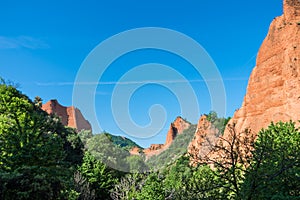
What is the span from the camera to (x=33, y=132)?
11.9 m

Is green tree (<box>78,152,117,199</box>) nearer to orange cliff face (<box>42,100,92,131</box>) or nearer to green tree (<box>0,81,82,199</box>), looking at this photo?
green tree (<box>0,81,82,199</box>)

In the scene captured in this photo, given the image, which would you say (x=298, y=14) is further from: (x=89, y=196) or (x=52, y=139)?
(x=52, y=139)

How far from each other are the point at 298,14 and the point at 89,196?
41.5m

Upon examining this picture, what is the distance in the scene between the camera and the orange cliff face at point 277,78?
39938mm

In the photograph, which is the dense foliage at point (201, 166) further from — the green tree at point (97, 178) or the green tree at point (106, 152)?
the green tree at point (106, 152)

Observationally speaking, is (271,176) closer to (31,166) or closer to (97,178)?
(31,166)

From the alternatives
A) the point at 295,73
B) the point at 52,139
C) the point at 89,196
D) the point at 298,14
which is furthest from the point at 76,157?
the point at 298,14

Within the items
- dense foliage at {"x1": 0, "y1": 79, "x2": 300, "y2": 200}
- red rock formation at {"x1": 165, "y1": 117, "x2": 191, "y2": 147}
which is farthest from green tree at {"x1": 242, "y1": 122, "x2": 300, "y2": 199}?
red rock formation at {"x1": 165, "y1": 117, "x2": 191, "y2": 147}

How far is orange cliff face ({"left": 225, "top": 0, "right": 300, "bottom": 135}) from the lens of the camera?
3994cm

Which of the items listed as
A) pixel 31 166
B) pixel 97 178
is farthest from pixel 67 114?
pixel 31 166

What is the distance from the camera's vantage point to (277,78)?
43.6 meters

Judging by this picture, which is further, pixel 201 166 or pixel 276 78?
pixel 276 78

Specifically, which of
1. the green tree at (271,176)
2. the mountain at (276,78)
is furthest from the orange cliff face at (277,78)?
the green tree at (271,176)

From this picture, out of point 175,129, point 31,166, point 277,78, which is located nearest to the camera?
point 31,166
